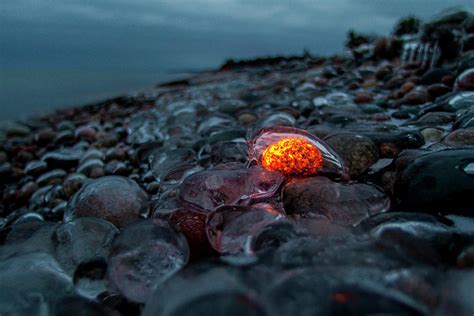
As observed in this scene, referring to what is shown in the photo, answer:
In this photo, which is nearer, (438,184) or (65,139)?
(438,184)

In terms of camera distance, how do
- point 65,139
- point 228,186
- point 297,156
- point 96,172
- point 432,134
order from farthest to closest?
point 65,139, point 96,172, point 432,134, point 297,156, point 228,186

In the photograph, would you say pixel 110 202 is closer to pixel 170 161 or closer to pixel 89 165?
pixel 170 161

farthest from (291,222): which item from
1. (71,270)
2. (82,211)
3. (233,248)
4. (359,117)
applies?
(359,117)

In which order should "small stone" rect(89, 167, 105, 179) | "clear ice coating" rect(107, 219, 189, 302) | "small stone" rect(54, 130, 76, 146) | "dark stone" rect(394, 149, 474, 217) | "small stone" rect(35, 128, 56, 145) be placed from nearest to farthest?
"clear ice coating" rect(107, 219, 189, 302) → "dark stone" rect(394, 149, 474, 217) → "small stone" rect(89, 167, 105, 179) → "small stone" rect(54, 130, 76, 146) → "small stone" rect(35, 128, 56, 145)

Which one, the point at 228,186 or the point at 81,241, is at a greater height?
the point at 228,186

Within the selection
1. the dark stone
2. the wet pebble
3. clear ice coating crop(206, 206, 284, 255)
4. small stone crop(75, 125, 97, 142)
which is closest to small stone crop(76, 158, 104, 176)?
the wet pebble

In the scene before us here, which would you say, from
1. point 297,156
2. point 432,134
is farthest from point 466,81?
point 297,156

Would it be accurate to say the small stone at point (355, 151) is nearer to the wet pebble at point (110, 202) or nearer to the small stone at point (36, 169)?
the wet pebble at point (110, 202)

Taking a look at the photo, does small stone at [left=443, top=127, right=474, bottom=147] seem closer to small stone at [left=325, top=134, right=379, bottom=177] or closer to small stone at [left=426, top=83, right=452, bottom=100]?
small stone at [left=325, top=134, right=379, bottom=177]

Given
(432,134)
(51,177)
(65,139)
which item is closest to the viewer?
(432,134)
